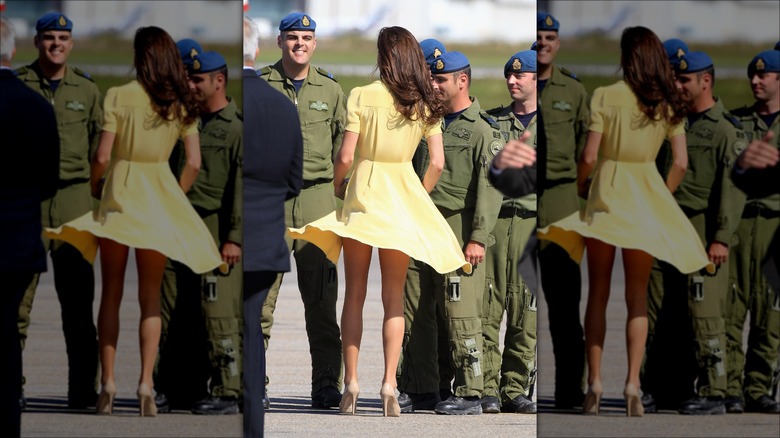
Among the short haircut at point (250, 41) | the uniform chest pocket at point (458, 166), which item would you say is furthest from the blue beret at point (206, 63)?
the uniform chest pocket at point (458, 166)

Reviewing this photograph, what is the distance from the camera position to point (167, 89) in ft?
13.8

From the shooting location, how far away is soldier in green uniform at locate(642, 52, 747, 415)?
163 inches

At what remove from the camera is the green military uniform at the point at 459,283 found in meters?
7.38

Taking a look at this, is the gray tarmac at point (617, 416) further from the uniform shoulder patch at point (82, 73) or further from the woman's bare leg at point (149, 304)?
the uniform shoulder patch at point (82, 73)

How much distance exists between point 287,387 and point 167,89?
4.33 meters

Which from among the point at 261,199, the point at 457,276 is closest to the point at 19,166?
the point at 261,199

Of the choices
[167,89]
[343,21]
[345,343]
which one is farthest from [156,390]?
[343,21]

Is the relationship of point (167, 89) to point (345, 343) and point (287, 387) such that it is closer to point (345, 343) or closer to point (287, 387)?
point (345, 343)

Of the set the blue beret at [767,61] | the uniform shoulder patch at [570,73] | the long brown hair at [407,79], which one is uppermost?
the long brown hair at [407,79]

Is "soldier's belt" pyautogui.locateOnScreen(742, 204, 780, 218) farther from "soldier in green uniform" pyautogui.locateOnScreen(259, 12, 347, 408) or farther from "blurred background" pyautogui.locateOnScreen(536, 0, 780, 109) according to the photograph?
"soldier in green uniform" pyautogui.locateOnScreen(259, 12, 347, 408)

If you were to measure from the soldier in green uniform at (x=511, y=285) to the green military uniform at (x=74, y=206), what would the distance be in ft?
11.5

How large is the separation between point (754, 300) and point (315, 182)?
3.81 m

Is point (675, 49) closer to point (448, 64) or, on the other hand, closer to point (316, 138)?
point (448, 64)

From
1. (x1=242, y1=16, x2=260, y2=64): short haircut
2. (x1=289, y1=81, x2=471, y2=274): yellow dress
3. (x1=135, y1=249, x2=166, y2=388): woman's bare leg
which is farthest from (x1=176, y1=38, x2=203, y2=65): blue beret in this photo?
(x1=289, y1=81, x2=471, y2=274): yellow dress
